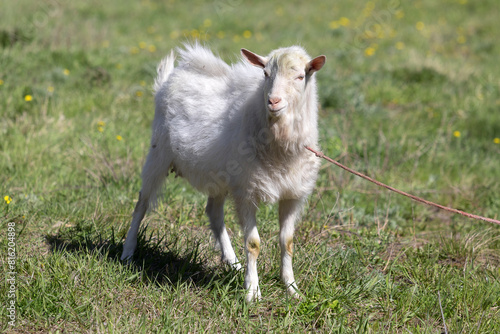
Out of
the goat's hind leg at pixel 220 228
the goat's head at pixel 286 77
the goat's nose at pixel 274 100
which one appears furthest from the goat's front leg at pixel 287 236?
the goat's nose at pixel 274 100

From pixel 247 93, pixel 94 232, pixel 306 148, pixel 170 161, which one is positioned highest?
pixel 247 93

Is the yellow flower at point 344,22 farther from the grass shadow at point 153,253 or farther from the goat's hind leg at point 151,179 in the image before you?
the grass shadow at point 153,253

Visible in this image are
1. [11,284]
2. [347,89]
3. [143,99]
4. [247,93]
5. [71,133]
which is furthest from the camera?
[347,89]

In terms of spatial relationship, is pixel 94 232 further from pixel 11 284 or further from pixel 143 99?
pixel 143 99

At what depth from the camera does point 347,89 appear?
8.03 m

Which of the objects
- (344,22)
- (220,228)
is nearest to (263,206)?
(220,228)

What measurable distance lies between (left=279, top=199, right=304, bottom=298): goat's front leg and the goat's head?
2.46ft

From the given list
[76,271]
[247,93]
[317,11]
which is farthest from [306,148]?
[317,11]

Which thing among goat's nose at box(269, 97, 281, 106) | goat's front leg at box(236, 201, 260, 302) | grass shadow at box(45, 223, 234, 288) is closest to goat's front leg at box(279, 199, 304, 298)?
goat's front leg at box(236, 201, 260, 302)

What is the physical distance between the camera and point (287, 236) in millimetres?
3598

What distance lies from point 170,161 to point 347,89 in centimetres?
459

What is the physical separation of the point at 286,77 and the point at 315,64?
0.76 feet

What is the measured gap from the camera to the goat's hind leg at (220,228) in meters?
4.08

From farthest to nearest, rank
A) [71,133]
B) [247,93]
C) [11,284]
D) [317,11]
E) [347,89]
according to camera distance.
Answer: [317,11] → [347,89] → [71,133] → [247,93] → [11,284]
